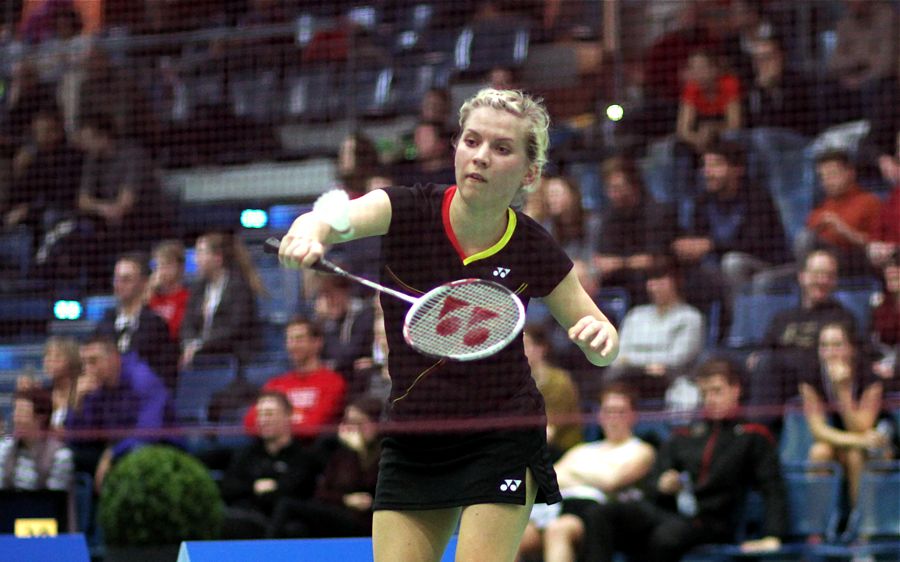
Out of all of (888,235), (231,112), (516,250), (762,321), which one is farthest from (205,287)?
(516,250)

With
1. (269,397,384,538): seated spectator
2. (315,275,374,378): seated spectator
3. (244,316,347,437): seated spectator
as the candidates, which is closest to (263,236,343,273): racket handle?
(269,397,384,538): seated spectator

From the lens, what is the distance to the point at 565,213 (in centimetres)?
887

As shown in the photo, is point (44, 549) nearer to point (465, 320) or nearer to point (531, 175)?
point (465, 320)

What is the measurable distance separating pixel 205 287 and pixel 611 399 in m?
3.14

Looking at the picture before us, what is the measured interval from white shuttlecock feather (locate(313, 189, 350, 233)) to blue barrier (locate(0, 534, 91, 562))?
6.91ft

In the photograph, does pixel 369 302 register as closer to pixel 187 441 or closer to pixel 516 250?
pixel 187 441

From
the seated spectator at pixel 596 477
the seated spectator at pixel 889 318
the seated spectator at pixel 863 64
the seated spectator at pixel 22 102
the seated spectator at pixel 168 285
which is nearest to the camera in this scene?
the seated spectator at pixel 596 477

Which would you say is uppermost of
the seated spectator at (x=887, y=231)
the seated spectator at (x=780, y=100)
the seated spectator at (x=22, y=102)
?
the seated spectator at (x=22, y=102)

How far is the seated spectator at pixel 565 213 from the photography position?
28.9 feet

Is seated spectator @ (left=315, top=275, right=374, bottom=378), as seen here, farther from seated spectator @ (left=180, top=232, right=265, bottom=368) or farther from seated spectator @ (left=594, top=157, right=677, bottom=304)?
seated spectator @ (left=594, top=157, right=677, bottom=304)

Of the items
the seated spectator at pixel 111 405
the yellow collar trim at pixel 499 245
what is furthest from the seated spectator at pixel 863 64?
the yellow collar trim at pixel 499 245

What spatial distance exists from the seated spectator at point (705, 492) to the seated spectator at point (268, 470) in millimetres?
1711

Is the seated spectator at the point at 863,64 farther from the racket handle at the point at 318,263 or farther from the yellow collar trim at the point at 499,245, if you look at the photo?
the racket handle at the point at 318,263

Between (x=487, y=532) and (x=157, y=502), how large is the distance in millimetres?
2611
